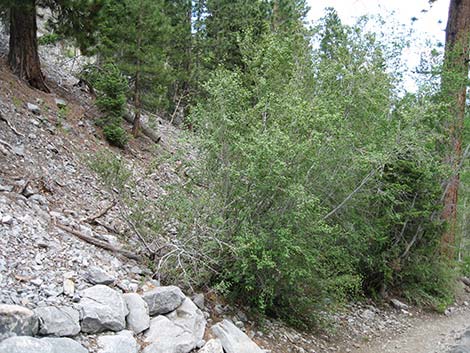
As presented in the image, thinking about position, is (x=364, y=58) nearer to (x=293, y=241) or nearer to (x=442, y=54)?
(x=293, y=241)

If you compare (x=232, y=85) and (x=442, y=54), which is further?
(x=442, y=54)

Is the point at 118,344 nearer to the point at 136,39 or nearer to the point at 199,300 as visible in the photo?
the point at 199,300

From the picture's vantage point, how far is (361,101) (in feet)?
19.4

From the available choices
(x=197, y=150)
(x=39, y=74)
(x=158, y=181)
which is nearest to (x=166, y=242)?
(x=197, y=150)

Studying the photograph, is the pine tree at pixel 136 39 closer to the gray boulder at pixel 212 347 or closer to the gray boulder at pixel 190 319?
the gray boulder at pixel 190 319

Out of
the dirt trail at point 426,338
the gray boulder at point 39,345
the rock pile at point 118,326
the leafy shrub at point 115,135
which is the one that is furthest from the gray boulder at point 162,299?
the leafy shrub at point 115,135

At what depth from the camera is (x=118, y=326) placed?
3.58 metres

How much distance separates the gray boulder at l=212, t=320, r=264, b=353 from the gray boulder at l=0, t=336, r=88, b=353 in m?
1.47

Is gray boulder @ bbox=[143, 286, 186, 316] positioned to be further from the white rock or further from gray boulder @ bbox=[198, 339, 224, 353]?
the white rock

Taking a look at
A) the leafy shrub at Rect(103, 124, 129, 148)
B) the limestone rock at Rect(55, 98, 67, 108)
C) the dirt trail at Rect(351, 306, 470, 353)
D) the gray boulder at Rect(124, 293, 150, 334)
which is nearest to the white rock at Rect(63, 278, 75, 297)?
the gray boulder at Rect(124, 293, 150, 334)

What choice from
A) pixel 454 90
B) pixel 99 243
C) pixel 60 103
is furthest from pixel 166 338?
pixel 454 90

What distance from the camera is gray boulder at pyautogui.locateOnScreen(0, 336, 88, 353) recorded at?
2.73 metres

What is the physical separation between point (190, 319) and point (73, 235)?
5.38 ft

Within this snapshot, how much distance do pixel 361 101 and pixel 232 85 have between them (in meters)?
1.92
